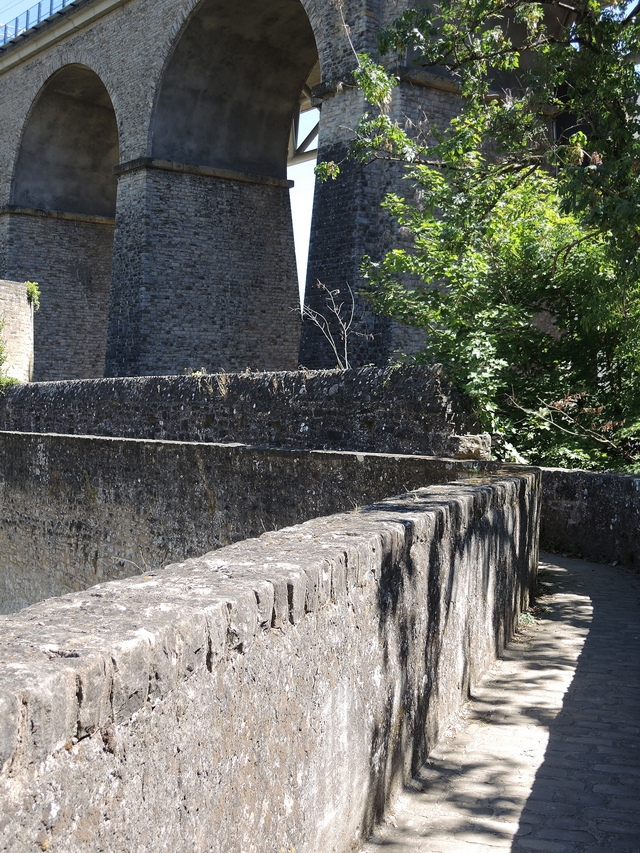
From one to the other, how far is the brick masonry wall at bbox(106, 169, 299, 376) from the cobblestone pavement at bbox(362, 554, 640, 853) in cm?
1673

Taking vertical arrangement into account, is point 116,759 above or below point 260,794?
above

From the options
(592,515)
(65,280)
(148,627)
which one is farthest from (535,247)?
(65,280)

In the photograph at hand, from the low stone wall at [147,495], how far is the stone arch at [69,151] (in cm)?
1687

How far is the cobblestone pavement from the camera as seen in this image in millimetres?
2963

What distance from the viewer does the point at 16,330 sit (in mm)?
22656

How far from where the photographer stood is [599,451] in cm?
906

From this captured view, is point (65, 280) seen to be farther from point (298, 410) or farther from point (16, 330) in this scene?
point (298, 410)

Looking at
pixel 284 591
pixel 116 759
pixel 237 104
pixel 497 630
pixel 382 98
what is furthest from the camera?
pixel 237 104

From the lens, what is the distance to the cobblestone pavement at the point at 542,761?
2963 mm

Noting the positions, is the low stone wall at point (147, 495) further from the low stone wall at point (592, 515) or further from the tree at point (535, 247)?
the tree at point (535, 247)

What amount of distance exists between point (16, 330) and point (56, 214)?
20.9 ft

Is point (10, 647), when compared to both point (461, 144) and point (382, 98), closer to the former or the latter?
point (461, 144)

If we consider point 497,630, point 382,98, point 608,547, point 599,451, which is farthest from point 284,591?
point 382,98

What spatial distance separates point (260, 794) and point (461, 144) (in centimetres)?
845
